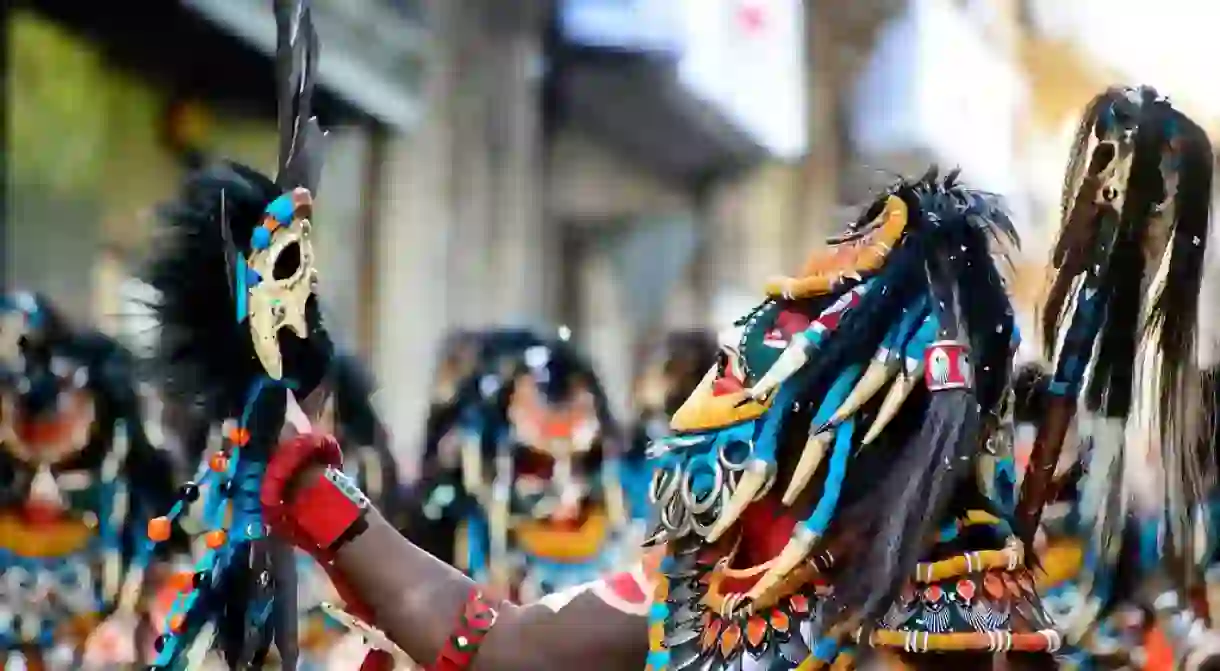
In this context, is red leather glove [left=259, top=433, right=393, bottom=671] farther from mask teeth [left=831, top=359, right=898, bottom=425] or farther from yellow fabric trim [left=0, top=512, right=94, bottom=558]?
yellow fabric trim [left=0, top=512, right=94, bottom=558]

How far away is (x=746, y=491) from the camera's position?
907 millimetres

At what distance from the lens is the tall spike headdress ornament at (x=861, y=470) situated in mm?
875

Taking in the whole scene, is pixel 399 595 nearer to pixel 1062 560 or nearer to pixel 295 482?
pixel 295 482

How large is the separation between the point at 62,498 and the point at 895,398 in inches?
51.0

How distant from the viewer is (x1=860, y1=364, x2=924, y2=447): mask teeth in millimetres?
888

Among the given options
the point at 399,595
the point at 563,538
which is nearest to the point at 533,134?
the point at 563,538

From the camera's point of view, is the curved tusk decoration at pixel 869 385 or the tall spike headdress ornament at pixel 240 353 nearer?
the curved tusk decoration at pixel 869 385

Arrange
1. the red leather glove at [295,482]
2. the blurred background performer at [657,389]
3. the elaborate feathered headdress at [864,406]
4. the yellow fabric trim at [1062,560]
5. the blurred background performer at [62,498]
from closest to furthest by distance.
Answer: the elaborate feathered headdress at [864,406], the red leather glove at [295,482], the yellow fabric trim at [1062,560], the blurred background performer at [657,389], the blurred background performer at [62,498]

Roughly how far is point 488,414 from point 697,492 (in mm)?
836

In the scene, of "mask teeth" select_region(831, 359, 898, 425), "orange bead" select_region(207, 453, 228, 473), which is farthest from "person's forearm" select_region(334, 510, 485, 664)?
"mask teeth" select_region(831, 359, 898, 425)

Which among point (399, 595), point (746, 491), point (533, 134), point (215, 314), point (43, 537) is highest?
point (533, 134)

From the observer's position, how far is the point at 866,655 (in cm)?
88

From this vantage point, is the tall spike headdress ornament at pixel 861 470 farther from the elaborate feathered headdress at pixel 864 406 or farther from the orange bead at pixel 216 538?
the orange bead at pixel 216 538

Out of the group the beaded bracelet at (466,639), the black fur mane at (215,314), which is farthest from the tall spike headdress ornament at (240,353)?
the beaded bracelet at (466,639)
